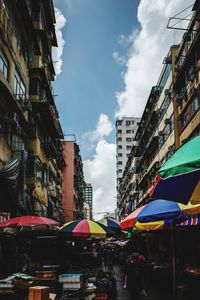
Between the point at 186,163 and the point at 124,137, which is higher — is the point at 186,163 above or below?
below

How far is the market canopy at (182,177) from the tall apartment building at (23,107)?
31.1 feet

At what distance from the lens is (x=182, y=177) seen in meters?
4.31

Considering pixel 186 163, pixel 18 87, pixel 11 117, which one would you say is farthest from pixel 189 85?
pixel 186 163

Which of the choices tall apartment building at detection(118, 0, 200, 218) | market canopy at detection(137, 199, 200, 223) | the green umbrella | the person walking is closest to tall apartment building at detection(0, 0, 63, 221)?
the person walking

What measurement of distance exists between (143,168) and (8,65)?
3834cm

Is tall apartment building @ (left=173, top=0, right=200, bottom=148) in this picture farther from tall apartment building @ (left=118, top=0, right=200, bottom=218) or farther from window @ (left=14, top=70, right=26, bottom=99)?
window @ (left=14, top=70, right=26, bottom=99)

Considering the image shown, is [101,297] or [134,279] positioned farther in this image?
[134,279]

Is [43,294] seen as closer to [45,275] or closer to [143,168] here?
[45,275]

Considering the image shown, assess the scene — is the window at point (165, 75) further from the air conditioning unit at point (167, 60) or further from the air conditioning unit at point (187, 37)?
the air conditioning unit at point (187, 37)

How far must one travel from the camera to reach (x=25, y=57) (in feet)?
81.4

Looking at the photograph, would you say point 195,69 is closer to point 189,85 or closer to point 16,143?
point 189,85

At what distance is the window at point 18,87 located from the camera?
2149 cm

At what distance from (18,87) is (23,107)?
1.18m

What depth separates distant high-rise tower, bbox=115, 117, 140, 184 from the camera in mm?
130688
